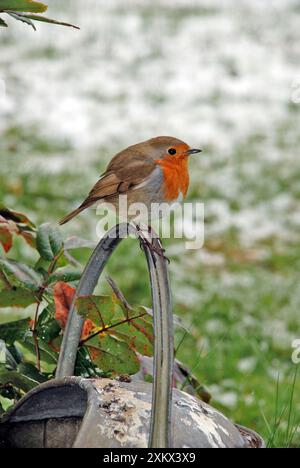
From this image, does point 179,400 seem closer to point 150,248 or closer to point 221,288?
point 150,248

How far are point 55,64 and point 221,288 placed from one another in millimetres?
4562

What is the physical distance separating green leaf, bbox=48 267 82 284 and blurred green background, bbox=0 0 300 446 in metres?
0.76

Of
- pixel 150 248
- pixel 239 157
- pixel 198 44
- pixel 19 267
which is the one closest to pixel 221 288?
pixel 239 157

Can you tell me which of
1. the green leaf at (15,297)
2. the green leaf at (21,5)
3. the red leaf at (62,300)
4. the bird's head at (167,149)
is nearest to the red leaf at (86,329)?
the red leaf at (62,300)

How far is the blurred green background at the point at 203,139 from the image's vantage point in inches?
165

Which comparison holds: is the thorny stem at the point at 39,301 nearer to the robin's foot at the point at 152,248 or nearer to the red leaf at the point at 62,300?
the red leaf at the point at 62,300

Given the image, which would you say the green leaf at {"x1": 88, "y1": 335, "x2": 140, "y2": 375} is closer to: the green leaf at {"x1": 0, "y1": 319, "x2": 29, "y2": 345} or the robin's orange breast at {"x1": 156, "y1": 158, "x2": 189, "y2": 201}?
the green leaf at {"x1": 0, "y1": 319, "x2": 29, "y2": 345}

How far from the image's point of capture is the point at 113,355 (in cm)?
171

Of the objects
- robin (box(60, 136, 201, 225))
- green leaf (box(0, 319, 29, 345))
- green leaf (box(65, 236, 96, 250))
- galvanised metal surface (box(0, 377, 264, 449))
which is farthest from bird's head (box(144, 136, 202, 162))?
galvanised metal surface (box(0, 377, 264, 449))

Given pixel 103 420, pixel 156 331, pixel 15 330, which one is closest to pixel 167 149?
pixel 15 330

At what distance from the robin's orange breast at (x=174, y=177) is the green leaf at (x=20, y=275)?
1.08 feet

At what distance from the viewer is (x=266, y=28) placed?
10555 millimetres
